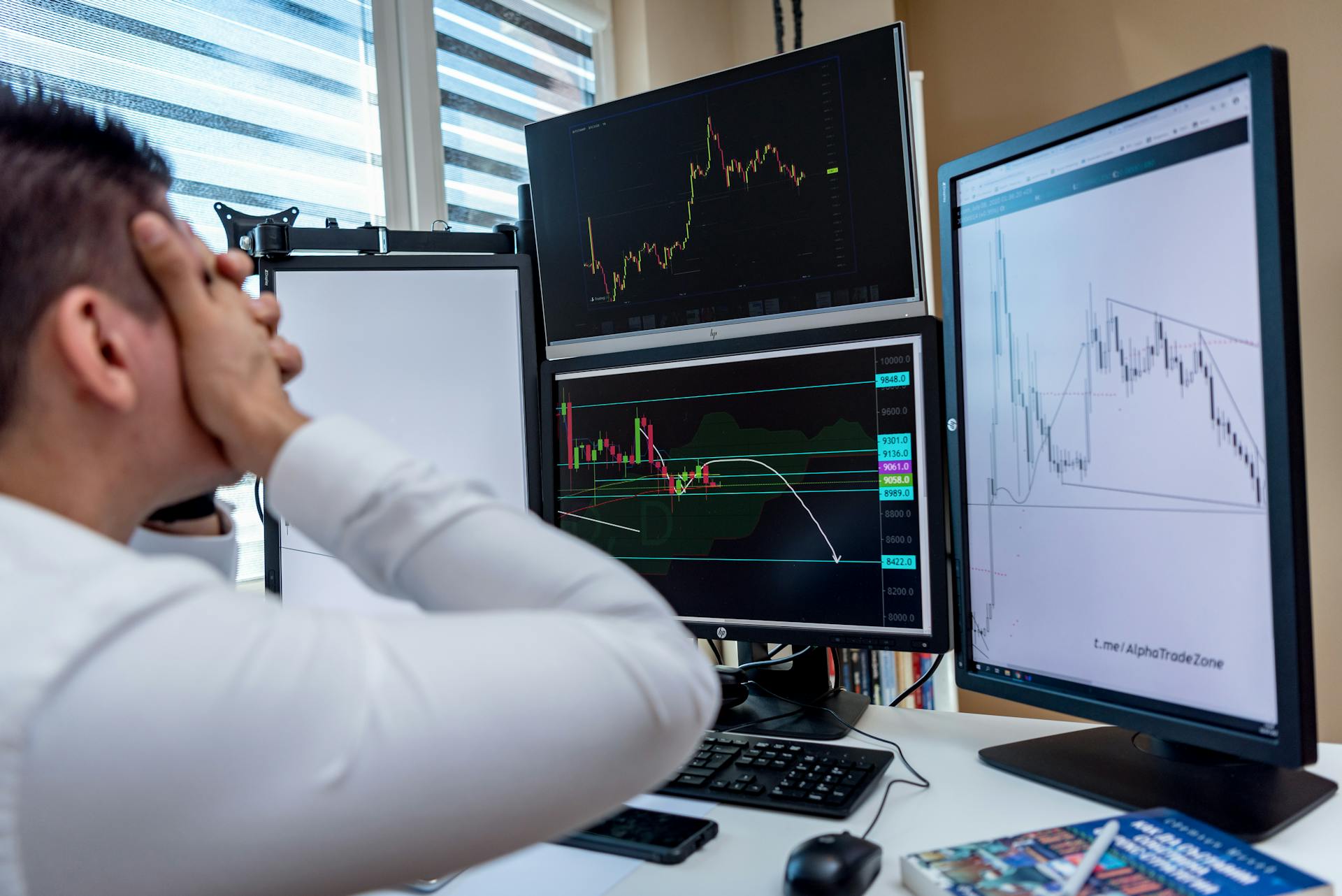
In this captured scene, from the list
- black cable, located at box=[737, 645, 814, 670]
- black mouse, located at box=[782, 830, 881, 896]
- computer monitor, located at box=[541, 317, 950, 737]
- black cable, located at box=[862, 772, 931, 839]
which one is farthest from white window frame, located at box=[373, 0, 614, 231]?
black mouse, located at box=[782, 830, 881, 896]

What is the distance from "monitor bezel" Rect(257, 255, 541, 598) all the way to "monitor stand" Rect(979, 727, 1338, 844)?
0.69 meters

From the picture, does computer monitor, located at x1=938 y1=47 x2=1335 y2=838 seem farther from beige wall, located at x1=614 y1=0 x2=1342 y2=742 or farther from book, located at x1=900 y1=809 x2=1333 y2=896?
beige wall, located at x1=614 y1=0 x2=1342 y2=742

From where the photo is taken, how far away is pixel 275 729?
0.38 metres

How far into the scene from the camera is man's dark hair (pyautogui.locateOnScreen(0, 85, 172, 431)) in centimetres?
48

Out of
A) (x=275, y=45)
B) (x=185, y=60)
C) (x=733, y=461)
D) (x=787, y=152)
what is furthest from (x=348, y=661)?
(x=275, y=45)

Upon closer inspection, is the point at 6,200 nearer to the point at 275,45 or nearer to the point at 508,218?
the point at 275,45

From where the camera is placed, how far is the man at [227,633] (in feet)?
1.21

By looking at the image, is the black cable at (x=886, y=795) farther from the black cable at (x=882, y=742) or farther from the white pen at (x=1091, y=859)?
the white pen at (x=1091, y=859)

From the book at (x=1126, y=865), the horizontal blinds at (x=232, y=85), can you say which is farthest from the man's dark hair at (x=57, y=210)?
the horizontal blinds at (x=232, y=85)

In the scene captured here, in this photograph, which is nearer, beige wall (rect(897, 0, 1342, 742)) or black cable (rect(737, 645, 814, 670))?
black cable (rect(737, 645, 814, 670))

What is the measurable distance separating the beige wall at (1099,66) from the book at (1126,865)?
1.57 meters

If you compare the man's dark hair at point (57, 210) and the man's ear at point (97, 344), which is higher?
the man's dark hair at point (57, 210)

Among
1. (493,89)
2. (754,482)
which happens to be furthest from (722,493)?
(493,89)

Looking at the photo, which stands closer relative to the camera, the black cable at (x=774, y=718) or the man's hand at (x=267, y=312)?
the man's hand at (x=267, y=312)
